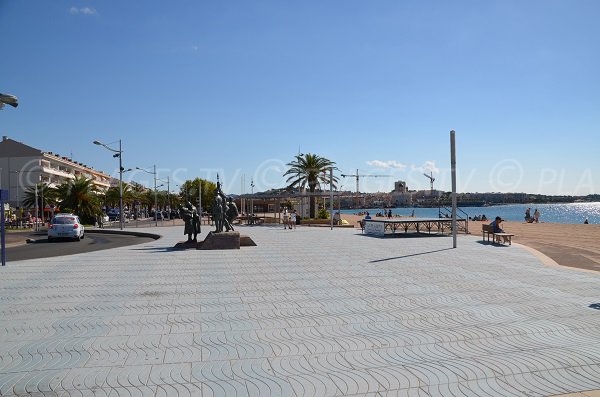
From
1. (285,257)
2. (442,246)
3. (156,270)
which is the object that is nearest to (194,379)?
(156,270)

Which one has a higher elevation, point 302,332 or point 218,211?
point 218,211

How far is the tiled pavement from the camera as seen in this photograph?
4.38 meters

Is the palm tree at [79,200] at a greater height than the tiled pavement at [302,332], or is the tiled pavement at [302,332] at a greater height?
the palm tree at [79,200]

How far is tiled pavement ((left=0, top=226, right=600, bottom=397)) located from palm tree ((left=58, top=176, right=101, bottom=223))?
36589mm

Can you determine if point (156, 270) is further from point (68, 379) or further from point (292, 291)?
point (68, 379)

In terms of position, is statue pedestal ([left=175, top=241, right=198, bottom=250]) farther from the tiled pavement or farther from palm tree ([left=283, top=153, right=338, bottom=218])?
palm tree ([left=283, top=153, right=338, bottom=218])

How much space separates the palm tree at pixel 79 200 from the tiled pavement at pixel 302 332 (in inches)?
1441

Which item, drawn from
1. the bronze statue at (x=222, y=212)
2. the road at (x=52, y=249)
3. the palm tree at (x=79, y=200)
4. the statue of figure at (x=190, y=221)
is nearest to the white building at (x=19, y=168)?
the palm tree at (x=79, y=200)

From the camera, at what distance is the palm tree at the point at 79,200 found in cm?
4509

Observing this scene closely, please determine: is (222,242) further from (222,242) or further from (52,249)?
(52,249)

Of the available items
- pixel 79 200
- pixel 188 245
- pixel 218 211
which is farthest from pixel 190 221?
pixel 79 200

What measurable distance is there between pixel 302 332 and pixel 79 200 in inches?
1758

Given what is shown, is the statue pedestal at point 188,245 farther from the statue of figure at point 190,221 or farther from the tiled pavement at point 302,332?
the tiled pavement at point 302,332

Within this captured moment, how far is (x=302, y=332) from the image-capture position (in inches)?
238
